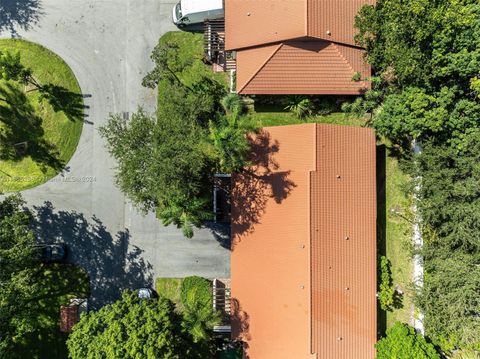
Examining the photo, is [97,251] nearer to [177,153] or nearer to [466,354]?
→ [177,153]

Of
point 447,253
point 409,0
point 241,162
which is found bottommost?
point 447,253

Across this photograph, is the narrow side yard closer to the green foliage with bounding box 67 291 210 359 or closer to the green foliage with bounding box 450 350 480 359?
the green foliage with bounding box 450 350 480 359

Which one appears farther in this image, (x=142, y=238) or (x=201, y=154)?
(x=142, y=238)

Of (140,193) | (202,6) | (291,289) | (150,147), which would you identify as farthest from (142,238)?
(202,6)

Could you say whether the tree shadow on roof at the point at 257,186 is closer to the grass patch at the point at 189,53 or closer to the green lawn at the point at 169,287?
the green lawn at the point at 169,287

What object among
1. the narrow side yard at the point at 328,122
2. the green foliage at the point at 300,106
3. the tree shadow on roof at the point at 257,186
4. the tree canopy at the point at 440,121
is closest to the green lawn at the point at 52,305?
the narrow side yard at the point at 328,122

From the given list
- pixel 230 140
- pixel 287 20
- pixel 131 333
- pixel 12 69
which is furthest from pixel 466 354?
pixel 12 69

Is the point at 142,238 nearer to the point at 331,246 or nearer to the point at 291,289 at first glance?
the point at 291,289
